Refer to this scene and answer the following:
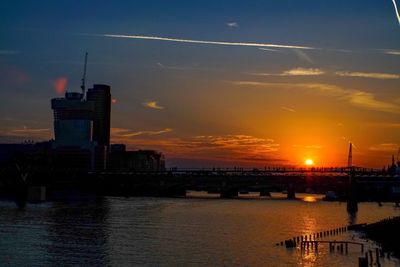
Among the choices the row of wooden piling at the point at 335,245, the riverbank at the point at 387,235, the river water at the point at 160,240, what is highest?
the riverbank at the point at 387,235

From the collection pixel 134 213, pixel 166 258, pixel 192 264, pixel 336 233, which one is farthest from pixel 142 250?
pixel 134 213

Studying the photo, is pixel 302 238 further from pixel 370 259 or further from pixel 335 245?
pixel 370 259

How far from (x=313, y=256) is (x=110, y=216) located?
250ft

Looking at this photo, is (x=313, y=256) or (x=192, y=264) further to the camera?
(x=313, y=256)

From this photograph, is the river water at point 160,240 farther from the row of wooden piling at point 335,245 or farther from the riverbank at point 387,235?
the riverbank at point 387,235

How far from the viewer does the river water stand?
79.6 metres

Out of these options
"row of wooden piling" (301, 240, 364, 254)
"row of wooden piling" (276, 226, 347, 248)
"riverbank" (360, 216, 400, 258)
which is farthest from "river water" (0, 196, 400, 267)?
"riverbank" (360, 216, 400, 258)

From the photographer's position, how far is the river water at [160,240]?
79.6m

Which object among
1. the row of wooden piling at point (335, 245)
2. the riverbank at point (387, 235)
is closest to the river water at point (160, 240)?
the row of wooden piling at point (335, 245)

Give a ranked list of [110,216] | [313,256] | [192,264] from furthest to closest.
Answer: [110,216] → [313,256] → [192,264]

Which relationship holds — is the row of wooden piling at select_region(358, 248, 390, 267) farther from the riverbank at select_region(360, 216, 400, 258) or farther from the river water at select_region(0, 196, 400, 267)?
the riverbank at select_region(360, 216, 400, 258)

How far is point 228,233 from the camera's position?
114 metres

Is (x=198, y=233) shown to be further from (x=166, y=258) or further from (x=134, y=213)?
(x=134, y=213)

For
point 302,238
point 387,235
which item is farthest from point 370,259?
point 387,235
